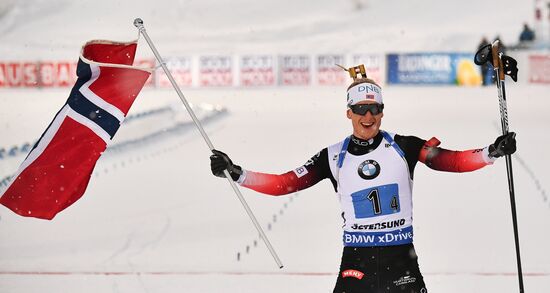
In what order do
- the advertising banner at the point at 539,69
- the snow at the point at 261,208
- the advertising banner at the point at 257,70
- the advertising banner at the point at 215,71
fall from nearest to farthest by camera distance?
the snow at the point at 261,208 → the advertising banner at the point at 539,69 → the advertising banner at the point at 257,70 → the advertising banner at the point at 215,71

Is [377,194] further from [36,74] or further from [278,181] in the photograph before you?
[36,74]

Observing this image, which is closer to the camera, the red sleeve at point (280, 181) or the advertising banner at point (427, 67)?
the red sleeve at point (280, 181)

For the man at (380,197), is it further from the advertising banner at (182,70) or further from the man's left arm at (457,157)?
the advertising banner at (182,70)

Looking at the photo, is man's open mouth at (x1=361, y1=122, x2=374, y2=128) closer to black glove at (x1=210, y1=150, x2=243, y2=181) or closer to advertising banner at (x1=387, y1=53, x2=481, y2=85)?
black glove at (x1=210, y1=150, x2=243, y2=181)

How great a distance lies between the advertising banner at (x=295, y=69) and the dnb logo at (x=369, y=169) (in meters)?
28.7

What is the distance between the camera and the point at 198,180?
14055mm

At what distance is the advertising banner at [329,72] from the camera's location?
109 feet

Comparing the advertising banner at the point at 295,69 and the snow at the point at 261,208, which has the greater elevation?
the advertising banner at the point at 295,69

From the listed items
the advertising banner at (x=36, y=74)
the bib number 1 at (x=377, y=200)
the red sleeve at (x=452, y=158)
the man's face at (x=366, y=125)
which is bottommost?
the bib number 1 at (x=377, y=200)

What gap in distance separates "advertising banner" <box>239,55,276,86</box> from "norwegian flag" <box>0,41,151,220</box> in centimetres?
2819

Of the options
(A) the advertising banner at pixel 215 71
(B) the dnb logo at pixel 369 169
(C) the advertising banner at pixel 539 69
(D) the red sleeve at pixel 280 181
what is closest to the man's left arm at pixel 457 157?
(B) the dnb logo at pixel 369 169

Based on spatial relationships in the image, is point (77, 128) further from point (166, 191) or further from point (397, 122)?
point (397, 122)

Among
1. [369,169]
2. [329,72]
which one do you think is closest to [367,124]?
[369,169]

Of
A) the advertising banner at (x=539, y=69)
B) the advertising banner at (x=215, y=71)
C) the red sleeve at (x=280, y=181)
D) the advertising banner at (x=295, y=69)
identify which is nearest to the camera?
the red sleeve at (x=280, y=181)
